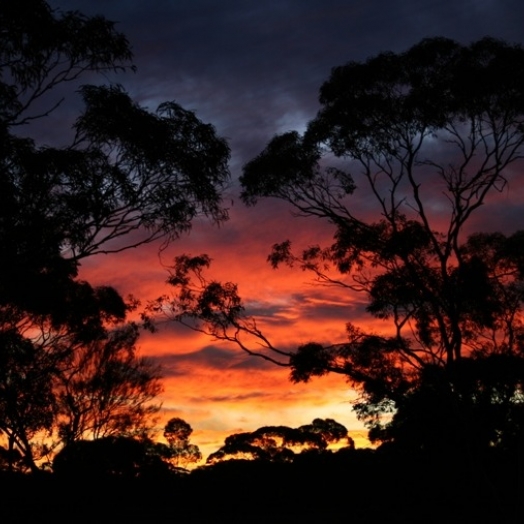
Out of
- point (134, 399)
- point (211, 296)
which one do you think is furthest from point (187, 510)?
point (211, 296)

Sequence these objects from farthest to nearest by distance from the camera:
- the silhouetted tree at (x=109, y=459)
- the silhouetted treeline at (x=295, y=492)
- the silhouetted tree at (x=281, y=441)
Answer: the silhouetted tree at (x=281, y=441), the silhouetted tree at (x=109, y=459), the silhouetted treeline at (x=295, y=492)

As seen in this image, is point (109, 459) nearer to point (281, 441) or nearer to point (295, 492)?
point (295, 492)

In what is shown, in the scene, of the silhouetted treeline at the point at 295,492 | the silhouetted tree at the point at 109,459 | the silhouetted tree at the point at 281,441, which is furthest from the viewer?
the silhouetted tree at the point at 281,441

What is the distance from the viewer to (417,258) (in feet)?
62.8

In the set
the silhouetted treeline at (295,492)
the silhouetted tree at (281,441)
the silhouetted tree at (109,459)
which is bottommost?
the silhouetted treeline at (295,492)

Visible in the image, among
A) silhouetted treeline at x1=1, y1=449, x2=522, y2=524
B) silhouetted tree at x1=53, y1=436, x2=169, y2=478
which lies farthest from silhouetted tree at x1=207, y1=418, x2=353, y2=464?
silhouetted tree at x1=53, y1=436, x2=169, y2=478

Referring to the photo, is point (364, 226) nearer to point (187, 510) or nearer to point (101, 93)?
point (101, 93)

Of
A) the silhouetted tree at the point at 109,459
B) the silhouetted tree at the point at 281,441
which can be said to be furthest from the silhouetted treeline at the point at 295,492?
the silhouetted tree at the point at 281,441

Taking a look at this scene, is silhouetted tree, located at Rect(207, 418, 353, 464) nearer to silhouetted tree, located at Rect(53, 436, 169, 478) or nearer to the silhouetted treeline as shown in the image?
the silhouetted treeline

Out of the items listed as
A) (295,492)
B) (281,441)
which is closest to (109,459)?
(295,492)

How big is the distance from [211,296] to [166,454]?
22166 mm

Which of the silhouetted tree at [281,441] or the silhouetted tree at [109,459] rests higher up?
the silhouetted tree at [281,441]

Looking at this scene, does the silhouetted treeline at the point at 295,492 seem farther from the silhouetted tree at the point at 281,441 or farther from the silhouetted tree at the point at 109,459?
the silhouetted tree at the point at 281,441

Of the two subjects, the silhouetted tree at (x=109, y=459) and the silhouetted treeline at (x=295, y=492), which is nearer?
the silhouetted treeline at (x=295, y=492)
